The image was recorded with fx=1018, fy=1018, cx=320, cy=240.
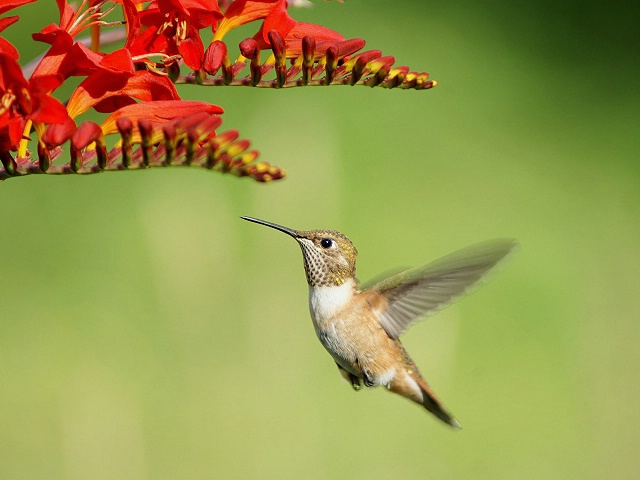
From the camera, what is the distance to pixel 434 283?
163 cm

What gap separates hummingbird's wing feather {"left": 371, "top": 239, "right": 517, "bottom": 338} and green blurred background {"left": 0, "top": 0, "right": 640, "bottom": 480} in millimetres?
1193

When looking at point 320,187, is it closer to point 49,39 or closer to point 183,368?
point 183,368

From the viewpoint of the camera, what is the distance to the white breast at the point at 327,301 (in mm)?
1682

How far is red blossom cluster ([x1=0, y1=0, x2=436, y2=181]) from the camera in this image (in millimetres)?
1029

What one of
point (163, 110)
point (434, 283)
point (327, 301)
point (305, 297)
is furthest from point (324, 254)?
point (305, 297)

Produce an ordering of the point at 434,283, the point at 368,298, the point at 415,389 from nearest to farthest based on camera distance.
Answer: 1. the point at 434,283
2. the point at 368,298
3. the point at 415,389

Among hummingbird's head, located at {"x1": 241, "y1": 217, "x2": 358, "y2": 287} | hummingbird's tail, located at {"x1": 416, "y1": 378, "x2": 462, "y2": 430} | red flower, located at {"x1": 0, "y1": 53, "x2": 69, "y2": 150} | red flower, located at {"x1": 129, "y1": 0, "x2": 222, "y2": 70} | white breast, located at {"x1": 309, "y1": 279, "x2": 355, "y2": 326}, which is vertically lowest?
hummingbird's tail, located at {"x1": 416, "y1": 378, "x2": 462, "y2": 430}

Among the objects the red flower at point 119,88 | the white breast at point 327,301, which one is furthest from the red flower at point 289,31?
the white breast at point 327,301

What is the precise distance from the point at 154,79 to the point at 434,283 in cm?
66

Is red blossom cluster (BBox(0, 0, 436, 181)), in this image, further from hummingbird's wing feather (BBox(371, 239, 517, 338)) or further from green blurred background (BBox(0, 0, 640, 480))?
green blurred background (BBox(0, 0, 640, 480))

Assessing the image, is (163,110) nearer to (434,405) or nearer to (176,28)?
(176,28)

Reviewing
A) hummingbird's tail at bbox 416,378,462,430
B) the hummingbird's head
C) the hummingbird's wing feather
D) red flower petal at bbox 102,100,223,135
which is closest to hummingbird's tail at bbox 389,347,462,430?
hummingbird's tail at bbox 416,378,462,430

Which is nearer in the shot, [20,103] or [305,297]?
[20,103]

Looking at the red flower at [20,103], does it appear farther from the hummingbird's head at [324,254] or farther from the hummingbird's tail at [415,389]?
the hummingbird's tail at [415,389]
